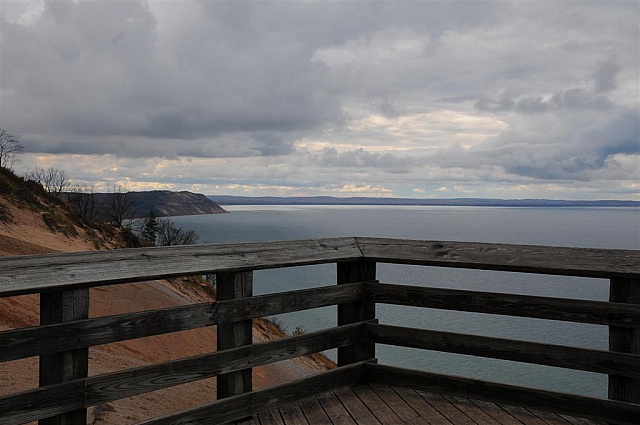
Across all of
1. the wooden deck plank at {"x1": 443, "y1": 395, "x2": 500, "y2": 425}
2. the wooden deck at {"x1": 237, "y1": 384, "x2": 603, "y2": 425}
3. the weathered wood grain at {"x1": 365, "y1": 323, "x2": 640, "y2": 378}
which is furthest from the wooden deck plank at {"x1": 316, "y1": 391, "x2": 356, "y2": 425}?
the wooden deck plank at {"x1": 443, "y1": 395, "x2": 500, "y2": 425}

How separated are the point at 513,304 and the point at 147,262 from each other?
2.43 meters

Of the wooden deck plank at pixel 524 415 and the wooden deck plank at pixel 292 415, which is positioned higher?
the wooden deck plank at pixel 524 415

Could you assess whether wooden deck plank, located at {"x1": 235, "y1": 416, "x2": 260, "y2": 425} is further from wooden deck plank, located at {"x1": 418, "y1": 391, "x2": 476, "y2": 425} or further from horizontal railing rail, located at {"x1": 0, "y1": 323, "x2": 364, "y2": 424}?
wooden deck plank, located at {"x1": 418, "y1": 391, "x2": 476, "y2": 425}

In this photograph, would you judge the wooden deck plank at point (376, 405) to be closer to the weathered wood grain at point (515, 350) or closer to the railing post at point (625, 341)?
the weathered wood grain at point (515, 350)

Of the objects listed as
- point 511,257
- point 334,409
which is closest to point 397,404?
point 334,409

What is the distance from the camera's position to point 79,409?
3.08 meters

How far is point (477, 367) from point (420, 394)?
31759 mm

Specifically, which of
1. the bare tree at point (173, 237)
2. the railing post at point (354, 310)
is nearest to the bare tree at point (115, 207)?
the bare tree at point (173, 237)

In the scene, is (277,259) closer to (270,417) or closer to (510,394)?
(270,417)

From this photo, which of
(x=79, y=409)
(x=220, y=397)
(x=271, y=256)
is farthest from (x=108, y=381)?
(x=271, y=256)

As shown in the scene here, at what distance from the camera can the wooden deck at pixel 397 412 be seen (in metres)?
3.92

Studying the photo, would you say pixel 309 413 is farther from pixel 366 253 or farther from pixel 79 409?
pixel 79 409

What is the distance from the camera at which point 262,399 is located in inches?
157

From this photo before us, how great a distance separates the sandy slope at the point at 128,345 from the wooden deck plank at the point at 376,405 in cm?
215
